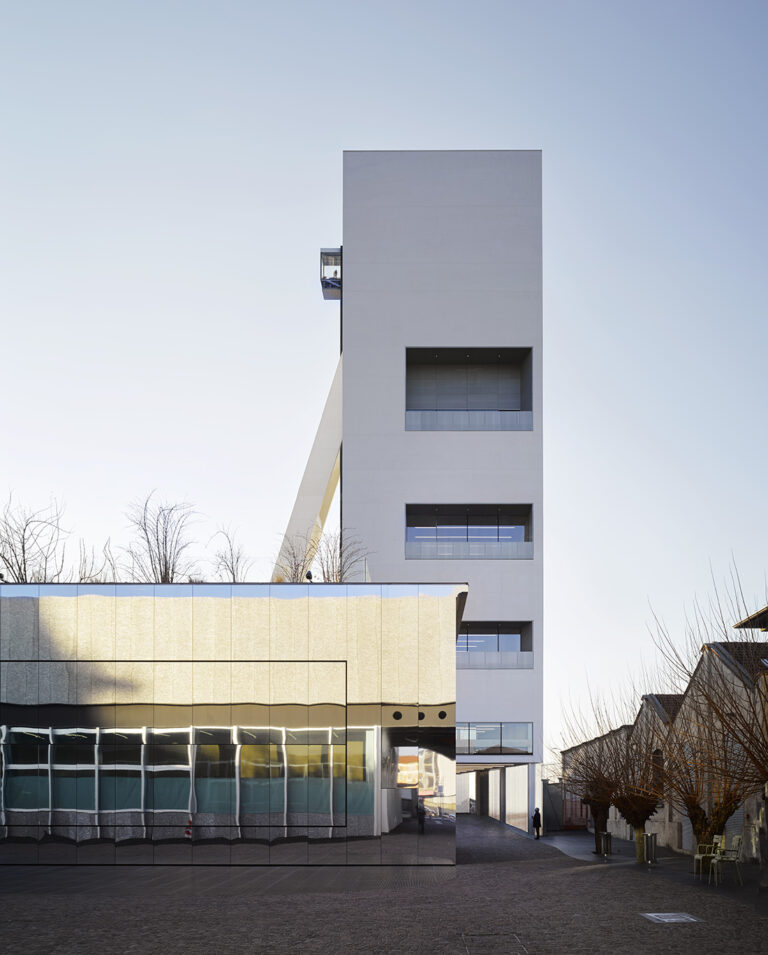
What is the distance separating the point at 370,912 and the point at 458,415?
24824 millimetres

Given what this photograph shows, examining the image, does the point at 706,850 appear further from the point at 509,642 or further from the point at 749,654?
the point at 509,642

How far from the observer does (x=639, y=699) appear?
3850cm

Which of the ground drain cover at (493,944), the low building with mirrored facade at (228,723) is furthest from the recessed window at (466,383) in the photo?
the ground drain cover at (493,944)

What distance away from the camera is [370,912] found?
16422 millimetres

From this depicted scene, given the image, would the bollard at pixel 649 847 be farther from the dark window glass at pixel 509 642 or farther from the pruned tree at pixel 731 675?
the dark window glass at pixel 509 642

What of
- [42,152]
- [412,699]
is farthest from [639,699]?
[42,152]

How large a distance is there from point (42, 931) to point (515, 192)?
31.9 meters

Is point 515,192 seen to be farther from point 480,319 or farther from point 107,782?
point 107,782

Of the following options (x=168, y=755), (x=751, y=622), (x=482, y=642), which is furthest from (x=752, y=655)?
(x=482, y=642)

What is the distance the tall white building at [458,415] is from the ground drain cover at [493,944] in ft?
75.8

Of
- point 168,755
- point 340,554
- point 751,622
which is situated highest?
A: point 340,554

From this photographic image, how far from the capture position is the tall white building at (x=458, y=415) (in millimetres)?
37844

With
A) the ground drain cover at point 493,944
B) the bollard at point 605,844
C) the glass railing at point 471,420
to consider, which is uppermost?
the glass railing at point 471,420

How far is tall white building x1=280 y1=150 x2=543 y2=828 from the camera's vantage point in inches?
1490
